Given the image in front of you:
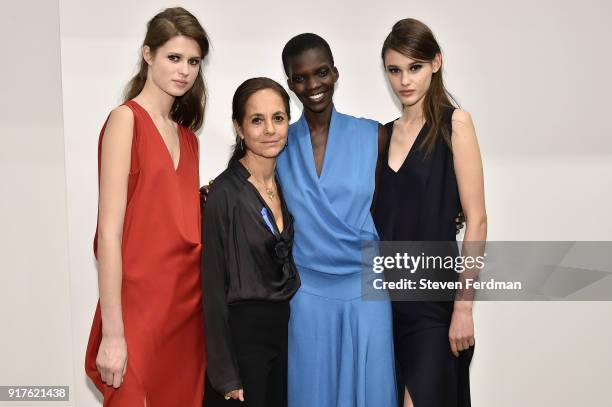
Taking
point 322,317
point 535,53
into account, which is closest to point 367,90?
point 535,53

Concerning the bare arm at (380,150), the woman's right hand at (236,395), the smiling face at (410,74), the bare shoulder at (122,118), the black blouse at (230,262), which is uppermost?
the smiling face at (410,74)

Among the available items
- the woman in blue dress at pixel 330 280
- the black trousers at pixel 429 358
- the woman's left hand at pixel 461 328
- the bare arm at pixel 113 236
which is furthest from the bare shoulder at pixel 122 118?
the woman's left hand at pixel 461 328

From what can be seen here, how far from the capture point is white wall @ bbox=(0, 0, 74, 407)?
2.56m

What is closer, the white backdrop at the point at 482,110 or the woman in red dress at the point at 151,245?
the woman in red dress at the point at 151,245

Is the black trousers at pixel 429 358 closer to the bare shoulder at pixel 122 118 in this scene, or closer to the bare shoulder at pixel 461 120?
the bare shoulder at pixel 461 120

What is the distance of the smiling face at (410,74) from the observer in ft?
6.16

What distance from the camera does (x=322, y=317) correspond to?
185 cm

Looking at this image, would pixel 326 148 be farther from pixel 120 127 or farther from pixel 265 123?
pixel 120 127

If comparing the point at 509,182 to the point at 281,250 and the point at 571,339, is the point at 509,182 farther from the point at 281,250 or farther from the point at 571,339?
the point at 281,250

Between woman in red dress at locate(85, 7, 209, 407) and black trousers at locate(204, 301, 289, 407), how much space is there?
0.16m

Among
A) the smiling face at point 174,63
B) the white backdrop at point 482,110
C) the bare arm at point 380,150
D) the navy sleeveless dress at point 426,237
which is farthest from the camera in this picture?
the white backdrop at point 482,110

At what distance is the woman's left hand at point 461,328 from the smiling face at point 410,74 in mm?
664

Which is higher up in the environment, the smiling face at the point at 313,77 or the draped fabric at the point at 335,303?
the smiling face at the point at 313,77

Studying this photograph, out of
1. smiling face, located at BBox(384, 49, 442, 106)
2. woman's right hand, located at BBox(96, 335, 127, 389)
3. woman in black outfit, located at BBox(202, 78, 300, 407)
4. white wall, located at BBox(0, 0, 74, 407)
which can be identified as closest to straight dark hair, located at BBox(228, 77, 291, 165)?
woman in black outfit, located at BBox(202, 78, 300, 407)
